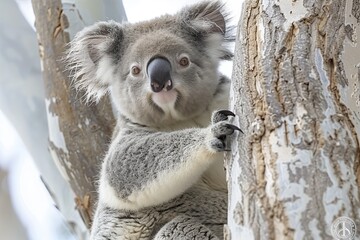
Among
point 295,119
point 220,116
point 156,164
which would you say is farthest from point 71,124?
point 295,119

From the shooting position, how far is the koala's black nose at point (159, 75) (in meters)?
2.99

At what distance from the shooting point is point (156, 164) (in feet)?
9.14

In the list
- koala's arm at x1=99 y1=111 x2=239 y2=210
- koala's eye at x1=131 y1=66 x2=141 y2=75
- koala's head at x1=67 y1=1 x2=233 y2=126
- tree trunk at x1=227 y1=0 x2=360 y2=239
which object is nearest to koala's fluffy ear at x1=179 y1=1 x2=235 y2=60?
koala's head at x1=67 y1=1 x2=233 y2=126

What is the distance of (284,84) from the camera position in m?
2.05

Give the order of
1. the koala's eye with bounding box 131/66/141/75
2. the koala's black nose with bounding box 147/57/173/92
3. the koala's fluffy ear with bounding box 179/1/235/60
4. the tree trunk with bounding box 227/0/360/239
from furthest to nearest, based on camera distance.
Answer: the koala's fluffy ear with bounding box 179/1/235/60 < the koala's eye with bounding box 131/66/141/75 < the koala's black nose with bounding box 147/57/173/92 < the tree trunk with bounding box 227/0/360/239

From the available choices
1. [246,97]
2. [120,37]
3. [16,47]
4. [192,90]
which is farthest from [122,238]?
[16,47]

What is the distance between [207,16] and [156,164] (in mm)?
1005

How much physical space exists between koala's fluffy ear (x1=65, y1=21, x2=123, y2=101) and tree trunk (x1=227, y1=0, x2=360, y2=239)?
123 cm

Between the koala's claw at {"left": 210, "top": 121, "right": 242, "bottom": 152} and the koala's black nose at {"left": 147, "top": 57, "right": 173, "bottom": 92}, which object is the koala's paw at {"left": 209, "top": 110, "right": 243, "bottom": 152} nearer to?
the koala's claw at {"left": 210, "top": 121, "right": 242, "bottom": 152}

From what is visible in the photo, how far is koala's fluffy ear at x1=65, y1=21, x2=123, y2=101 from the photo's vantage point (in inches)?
136

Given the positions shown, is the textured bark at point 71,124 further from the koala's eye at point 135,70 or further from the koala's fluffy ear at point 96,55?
the koala's eye at point 135,70

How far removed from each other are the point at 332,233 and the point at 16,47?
3628 millimetres

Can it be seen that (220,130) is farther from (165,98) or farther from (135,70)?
(135,70)

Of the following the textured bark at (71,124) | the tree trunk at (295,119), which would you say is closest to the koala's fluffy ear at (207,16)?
the textured bark at (71,124)
